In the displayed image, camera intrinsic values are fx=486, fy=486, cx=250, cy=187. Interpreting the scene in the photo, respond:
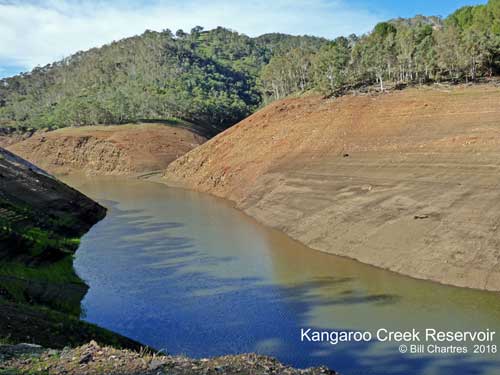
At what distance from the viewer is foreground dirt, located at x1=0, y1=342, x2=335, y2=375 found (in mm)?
10023

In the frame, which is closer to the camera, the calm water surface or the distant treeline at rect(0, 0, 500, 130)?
the calm water surface

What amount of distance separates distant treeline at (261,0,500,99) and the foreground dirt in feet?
152

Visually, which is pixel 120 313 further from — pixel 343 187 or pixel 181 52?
pixel 181 52

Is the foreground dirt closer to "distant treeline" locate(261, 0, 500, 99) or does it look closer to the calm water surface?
the calm water surface

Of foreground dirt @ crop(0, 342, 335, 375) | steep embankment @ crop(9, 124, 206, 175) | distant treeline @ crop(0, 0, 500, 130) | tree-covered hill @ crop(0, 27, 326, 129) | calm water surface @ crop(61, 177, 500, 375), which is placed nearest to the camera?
foreground dirt @ crop(0, 342, 335, 375)

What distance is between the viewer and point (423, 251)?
965 inches

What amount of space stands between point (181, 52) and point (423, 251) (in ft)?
429

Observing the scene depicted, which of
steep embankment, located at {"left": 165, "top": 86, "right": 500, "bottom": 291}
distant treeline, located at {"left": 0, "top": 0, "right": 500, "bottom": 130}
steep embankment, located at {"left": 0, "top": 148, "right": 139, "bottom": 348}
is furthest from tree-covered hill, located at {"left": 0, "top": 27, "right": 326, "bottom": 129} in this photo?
steep embankment, located at {"left": 0, "top": 148, "right": 139, "bottom": 348}

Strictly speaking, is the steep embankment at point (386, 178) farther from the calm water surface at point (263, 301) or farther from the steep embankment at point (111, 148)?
the steep embankment at point (111, 148)

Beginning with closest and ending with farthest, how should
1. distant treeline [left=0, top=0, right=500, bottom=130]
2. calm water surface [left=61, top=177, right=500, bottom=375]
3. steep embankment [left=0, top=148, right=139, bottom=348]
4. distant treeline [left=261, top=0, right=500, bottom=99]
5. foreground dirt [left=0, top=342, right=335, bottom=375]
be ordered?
foreground dirt [left=0, top=342, right=335, bottom=375] → steep embankment [left=0, top=148, right=139, bottom=348] → calm water surface [left=61, top=177, right=500, bottom=375] → distant treeline [left=261, top=0, right=500, bottom=99] → distant treeline [left=0, top=0, right=500, bottom=130]

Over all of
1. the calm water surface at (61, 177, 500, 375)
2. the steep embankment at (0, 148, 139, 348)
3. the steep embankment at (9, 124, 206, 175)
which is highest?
the steep embankment at (9, 124, 206, 175)

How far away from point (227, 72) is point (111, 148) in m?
70.4

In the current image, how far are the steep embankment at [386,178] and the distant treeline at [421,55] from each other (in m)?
6.48

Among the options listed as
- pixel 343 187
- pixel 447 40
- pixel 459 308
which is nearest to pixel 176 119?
pixel 447 40
